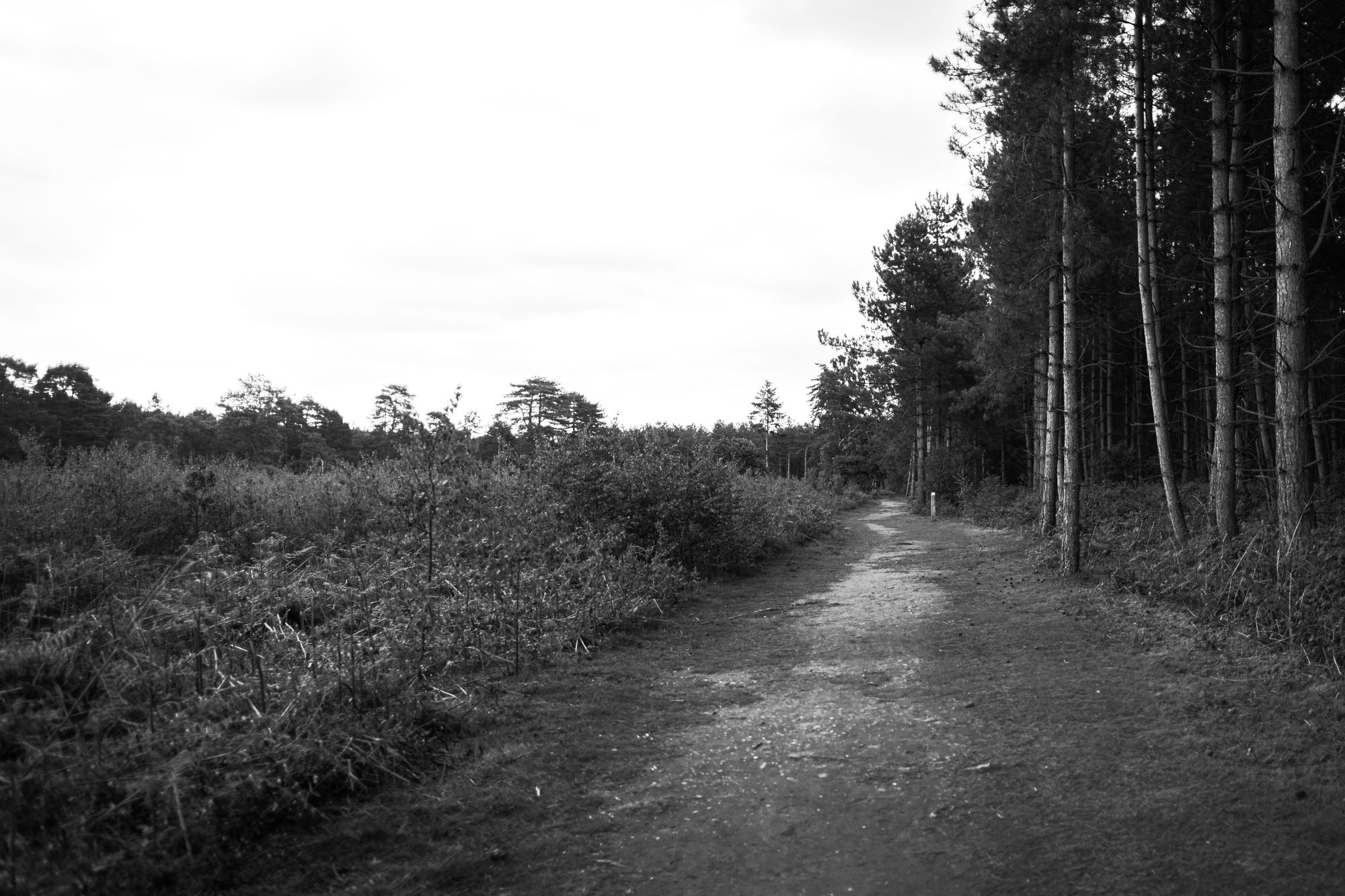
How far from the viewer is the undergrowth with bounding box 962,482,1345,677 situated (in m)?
5.98

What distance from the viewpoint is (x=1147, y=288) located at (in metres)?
11.4

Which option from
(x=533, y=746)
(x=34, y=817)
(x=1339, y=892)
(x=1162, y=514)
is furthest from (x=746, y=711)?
(x=1162, y=514)

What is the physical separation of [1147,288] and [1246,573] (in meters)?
5.78

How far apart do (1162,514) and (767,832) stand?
1294 cm

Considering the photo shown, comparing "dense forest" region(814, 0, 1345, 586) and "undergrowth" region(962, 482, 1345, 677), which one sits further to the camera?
"dense forest" region(814, 0, 1345, 586)

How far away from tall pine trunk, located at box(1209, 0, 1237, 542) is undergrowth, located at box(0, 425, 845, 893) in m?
7.13

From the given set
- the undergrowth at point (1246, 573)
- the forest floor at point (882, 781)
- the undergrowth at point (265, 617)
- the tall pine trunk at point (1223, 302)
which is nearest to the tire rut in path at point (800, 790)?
the forest floor at point (882, 781)

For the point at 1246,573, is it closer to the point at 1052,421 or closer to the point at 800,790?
the point at 800,790

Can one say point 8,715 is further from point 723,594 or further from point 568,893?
point 723,594

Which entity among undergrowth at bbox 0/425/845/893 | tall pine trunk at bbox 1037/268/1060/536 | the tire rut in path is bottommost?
the tire rut in path

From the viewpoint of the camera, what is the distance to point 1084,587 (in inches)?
402

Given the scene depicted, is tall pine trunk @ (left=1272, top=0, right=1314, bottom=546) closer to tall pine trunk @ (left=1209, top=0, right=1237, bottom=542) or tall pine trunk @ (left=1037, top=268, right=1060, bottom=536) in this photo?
tall pine trunk @ (left=1209, top=0, right=1237, bottom=542)

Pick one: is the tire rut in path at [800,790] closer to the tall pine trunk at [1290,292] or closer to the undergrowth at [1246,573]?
the undergrowth at [1246,573]

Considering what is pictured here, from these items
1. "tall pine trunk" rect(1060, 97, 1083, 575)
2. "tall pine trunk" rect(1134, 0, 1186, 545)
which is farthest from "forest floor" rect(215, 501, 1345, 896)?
"tall pine trunk" rect(1060, 97, 1083, 575)
